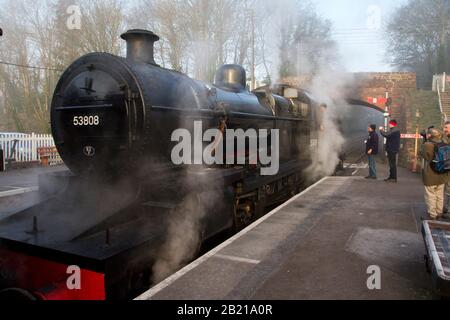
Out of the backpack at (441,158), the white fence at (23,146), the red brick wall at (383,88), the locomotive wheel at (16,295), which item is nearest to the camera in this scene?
the locomotive wheel at (16,295)

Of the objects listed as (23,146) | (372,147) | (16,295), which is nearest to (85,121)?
(16,295)

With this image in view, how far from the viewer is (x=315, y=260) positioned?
4.12 meters

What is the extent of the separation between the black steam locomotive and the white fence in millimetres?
11257

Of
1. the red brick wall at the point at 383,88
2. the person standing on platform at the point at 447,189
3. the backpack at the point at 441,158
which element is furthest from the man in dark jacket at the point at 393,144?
the red brick wall at the point at 383,88

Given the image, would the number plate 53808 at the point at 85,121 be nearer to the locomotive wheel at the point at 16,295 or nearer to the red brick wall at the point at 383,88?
the locomotive wheel at the point at 16,295

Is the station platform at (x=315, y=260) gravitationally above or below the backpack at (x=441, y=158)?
below

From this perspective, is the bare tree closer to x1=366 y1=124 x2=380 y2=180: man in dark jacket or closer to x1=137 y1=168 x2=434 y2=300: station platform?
x1=366 y1=124 x2=380 y2=180: man in dark jacket

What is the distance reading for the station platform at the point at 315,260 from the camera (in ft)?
10.8

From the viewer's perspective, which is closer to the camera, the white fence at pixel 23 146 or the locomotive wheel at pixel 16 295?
the locomotive wheel at pixel 16 295

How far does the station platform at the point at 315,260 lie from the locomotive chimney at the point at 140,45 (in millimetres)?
2620

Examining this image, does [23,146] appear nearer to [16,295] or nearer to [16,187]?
[16,187]

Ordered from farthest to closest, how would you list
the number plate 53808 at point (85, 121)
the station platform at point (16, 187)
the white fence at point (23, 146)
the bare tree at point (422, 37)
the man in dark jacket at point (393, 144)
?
the bare tree at point (422, 37)
the white fence at point (23, 146)
the man in dark jacket at point (393, 144)
the station platform at point (16, 187)
the number plate 53808 at point (85, 121)

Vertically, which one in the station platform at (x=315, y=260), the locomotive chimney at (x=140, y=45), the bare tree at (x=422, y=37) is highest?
the bare tree at (x=422, y=37)

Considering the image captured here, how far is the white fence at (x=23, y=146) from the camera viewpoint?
14.0 m
